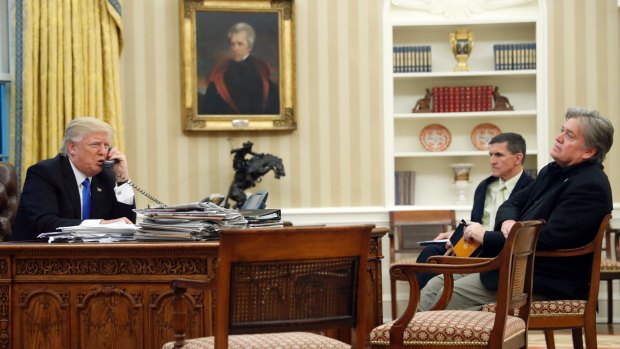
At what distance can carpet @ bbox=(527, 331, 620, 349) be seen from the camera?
582 cm

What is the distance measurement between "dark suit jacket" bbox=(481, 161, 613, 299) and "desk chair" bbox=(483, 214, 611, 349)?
0.04 meters

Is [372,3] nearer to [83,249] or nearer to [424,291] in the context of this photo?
[424,291]

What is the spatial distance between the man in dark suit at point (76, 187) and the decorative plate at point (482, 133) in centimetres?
357

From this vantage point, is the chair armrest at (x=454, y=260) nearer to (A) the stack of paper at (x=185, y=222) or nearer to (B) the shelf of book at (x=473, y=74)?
(A) the stack of paper at (x=185, y=222)

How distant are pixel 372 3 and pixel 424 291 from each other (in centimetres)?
327

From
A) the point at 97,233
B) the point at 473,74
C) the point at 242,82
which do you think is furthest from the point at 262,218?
the point at 473,74

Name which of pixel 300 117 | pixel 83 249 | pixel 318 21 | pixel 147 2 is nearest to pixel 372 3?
pixel 318 21

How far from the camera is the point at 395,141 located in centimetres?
775

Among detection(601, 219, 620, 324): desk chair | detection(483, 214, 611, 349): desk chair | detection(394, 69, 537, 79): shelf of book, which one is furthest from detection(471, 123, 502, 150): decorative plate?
detection(483, 214, 611, 349): desk chair

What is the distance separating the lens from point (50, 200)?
443 cm

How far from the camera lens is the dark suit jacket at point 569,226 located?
4121mm

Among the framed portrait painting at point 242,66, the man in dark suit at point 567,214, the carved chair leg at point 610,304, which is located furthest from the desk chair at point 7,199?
the carved chair leg at point 610,304

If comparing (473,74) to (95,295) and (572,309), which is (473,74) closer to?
(572,309)

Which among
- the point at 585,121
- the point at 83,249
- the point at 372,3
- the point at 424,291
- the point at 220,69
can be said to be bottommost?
the point at 424,291
